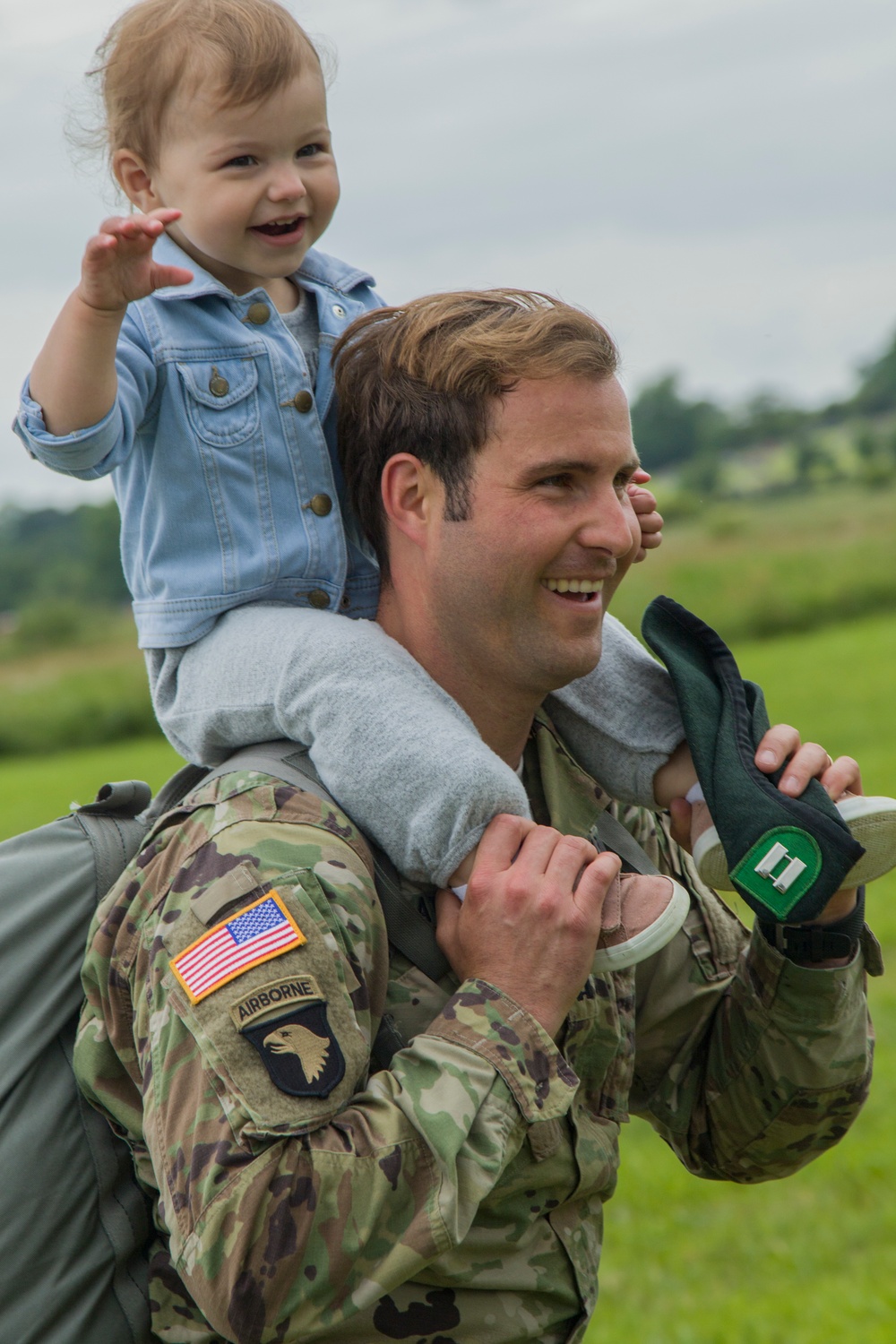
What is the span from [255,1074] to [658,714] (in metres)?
1.17

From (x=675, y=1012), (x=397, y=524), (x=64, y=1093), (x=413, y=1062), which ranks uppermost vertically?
(x=397, y=524)

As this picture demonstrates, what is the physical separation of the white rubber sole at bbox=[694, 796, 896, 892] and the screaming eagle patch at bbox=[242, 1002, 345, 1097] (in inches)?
32.6

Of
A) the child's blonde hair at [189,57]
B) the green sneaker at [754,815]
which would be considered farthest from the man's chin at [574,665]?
the child's blonde hair at [189,57]

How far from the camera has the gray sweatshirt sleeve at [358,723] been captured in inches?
94.3

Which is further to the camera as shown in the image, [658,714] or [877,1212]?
[877,1212]

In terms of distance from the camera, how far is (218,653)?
264 cm

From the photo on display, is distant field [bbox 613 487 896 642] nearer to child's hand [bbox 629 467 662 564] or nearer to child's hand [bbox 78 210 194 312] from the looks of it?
child's hand [bbox 629 467 662 564]

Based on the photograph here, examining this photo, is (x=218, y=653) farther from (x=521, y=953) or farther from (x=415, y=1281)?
(x=415, y=1281)

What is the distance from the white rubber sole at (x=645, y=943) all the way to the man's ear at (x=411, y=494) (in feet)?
2.70

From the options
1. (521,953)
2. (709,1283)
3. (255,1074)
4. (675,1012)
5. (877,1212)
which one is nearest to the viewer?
(255,1074)

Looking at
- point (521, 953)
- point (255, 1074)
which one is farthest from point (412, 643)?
point (255, 1074)

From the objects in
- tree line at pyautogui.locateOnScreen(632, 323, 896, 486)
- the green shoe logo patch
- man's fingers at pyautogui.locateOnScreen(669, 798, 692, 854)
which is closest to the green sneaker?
the green shoe logo patch

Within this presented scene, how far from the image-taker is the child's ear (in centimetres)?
285

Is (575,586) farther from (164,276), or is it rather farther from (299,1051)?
(299,1051)
